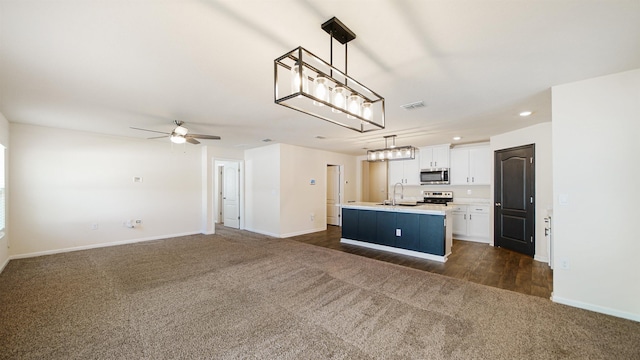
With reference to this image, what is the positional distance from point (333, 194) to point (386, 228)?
3402 millimetres

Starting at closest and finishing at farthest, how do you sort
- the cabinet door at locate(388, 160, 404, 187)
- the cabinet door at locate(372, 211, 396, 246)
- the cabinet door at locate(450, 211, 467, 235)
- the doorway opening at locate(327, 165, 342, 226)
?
the cabinet door at locate(372, 211, 396, 246), the cabinet door at locate(450, 211, 467, 235), the cabinet door at locate(388, 160, 404, 187), the doorway opening at locate(327, 165, 342, 226)

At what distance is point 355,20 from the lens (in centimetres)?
167

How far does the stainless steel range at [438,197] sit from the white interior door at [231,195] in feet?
17.9

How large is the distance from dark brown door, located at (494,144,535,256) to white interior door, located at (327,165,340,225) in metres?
4.21

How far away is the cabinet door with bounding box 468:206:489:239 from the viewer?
5.67m

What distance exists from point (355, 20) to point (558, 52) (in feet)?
5.94

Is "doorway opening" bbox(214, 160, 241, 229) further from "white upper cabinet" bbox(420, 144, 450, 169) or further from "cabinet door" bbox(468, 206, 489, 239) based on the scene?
"cabinet door" bbox(468, 206, 489, 239)

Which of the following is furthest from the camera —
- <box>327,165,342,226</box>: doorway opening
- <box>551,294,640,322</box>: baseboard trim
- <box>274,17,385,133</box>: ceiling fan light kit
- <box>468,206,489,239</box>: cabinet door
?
<box>327,165,342,226</box>: doorway opening

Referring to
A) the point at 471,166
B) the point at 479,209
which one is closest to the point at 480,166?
the point at 471,166

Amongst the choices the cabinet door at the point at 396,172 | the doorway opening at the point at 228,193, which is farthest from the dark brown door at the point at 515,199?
the doorway opening at the point at 228,193

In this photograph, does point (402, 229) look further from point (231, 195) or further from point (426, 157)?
point (231, 195)

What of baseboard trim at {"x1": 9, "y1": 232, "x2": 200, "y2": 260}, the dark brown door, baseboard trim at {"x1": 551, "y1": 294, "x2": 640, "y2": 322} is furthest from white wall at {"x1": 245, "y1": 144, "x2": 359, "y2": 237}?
baseboard trim at {"x1": 551, "y1": 294, "x2": 640, "y2": 322}

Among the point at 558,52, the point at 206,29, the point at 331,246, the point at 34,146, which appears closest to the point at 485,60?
the point at 558,52

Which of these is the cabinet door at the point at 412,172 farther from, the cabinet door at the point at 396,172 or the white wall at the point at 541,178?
the white wall at the point at 541,178
